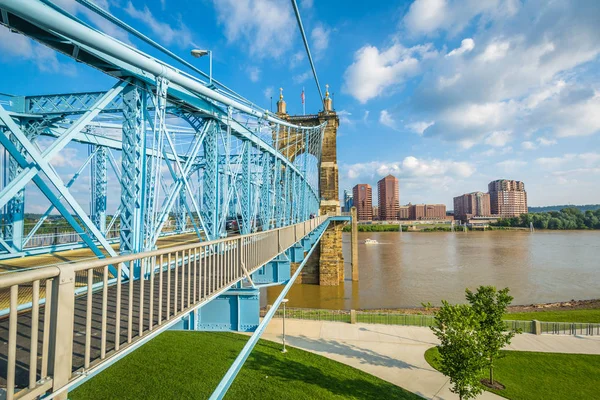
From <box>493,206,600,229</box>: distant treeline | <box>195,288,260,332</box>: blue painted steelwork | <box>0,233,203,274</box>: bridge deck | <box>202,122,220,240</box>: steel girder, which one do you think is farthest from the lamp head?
<box>493,206,600,229</box>: distant treeline

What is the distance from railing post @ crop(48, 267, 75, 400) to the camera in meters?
1.75

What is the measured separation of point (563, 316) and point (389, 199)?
129546mm

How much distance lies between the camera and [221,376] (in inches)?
405

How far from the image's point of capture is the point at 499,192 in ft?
470

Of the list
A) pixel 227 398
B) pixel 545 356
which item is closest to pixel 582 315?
pixel 545 356

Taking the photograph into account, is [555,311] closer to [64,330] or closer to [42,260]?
[64,330]

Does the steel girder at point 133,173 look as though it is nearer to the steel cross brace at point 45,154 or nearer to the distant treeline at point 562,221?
the steel cross brace at point 45,154

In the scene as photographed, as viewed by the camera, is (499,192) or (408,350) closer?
(408,350)

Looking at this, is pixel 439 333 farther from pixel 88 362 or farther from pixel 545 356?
pixel 88 362

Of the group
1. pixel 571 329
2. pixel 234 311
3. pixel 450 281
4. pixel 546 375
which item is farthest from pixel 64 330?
pixel 450 281

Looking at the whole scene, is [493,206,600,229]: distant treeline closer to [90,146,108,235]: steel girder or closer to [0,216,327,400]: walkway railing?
[90,146,108,235]: steel girder

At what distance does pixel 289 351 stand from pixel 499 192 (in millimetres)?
161067

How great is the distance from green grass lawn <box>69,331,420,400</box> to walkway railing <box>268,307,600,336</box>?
4338 millimetres

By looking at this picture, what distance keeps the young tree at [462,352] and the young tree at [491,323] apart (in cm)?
45
